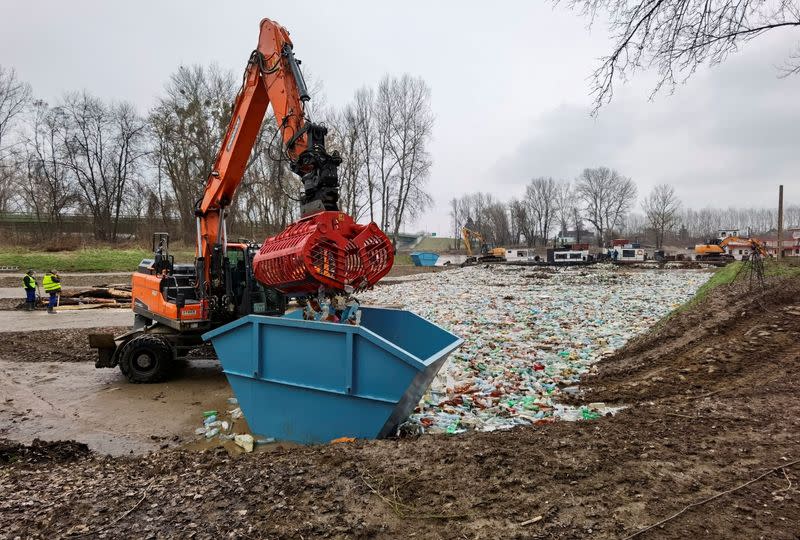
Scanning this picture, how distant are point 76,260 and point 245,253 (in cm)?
2655

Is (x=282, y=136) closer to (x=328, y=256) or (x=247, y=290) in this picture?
(x=328, y=256)

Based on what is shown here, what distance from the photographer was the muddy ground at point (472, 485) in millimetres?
2500

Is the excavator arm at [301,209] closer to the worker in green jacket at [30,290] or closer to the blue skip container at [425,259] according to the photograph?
the worker in green jacket at [30,290]

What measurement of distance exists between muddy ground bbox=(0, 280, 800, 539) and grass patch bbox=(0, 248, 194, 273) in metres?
24.8

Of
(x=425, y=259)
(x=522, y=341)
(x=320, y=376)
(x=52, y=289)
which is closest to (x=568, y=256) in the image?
(x=425, y=259)

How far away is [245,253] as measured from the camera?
7590mm

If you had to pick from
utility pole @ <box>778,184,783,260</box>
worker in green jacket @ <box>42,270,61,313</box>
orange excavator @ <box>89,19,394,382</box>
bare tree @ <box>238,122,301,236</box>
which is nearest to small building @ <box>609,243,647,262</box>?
utility pole @ <box>778,184,783,260</box>

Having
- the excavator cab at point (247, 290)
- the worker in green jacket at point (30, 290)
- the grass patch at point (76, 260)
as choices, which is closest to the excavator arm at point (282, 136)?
the excavator cab at point (247, 290)

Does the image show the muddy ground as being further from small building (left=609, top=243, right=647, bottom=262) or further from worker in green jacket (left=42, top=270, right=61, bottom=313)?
small building (left=609, top=243, right=647, bottom=262)

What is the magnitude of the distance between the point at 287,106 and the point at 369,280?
2.80m

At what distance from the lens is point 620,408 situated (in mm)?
4816

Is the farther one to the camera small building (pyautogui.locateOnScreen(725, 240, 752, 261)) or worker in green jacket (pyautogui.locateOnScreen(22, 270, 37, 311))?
small building (pyautogui.locateOnScreen(725, 240, 752, 261))

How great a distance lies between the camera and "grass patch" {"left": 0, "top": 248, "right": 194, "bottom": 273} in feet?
89.6

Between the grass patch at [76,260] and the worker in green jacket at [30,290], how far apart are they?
11130mm
